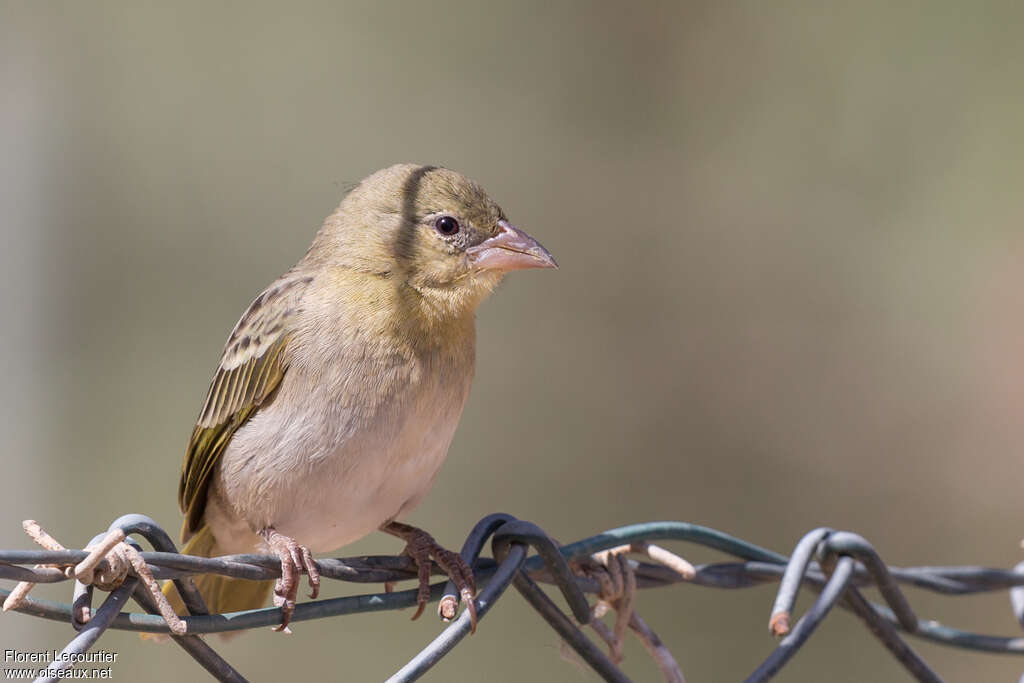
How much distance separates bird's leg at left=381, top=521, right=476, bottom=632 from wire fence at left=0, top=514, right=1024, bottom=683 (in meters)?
0.03

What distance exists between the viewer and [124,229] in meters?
7.93

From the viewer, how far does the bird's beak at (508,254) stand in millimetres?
3373

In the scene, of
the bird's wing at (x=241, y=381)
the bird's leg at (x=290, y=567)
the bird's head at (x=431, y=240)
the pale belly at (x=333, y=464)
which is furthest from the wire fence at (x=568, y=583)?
the bird's head at (x=431, y=240)

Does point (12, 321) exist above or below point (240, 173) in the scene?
below

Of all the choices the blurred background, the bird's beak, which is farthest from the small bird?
the blurred background

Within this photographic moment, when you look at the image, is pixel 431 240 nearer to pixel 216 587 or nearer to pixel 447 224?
pixel 447 224

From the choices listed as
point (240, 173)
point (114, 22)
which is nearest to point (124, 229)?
point (240, 173)

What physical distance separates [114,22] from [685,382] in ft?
15.6

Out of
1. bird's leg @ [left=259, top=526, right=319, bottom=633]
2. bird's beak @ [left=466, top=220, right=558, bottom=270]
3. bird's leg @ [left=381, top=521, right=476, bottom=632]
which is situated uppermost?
bird's beak @ [left=466, top=220, right=558, bottom=270]

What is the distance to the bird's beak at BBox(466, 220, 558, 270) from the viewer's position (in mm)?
3373

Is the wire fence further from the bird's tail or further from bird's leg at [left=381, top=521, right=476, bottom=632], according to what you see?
the bird's tail

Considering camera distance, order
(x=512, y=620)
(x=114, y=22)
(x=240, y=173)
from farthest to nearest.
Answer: (x=114, y=22) < (x=240, y=173) < (x=512, y=620)

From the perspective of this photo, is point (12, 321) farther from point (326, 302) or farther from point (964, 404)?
point (964, 404)

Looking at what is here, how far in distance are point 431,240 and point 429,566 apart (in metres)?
1.07
